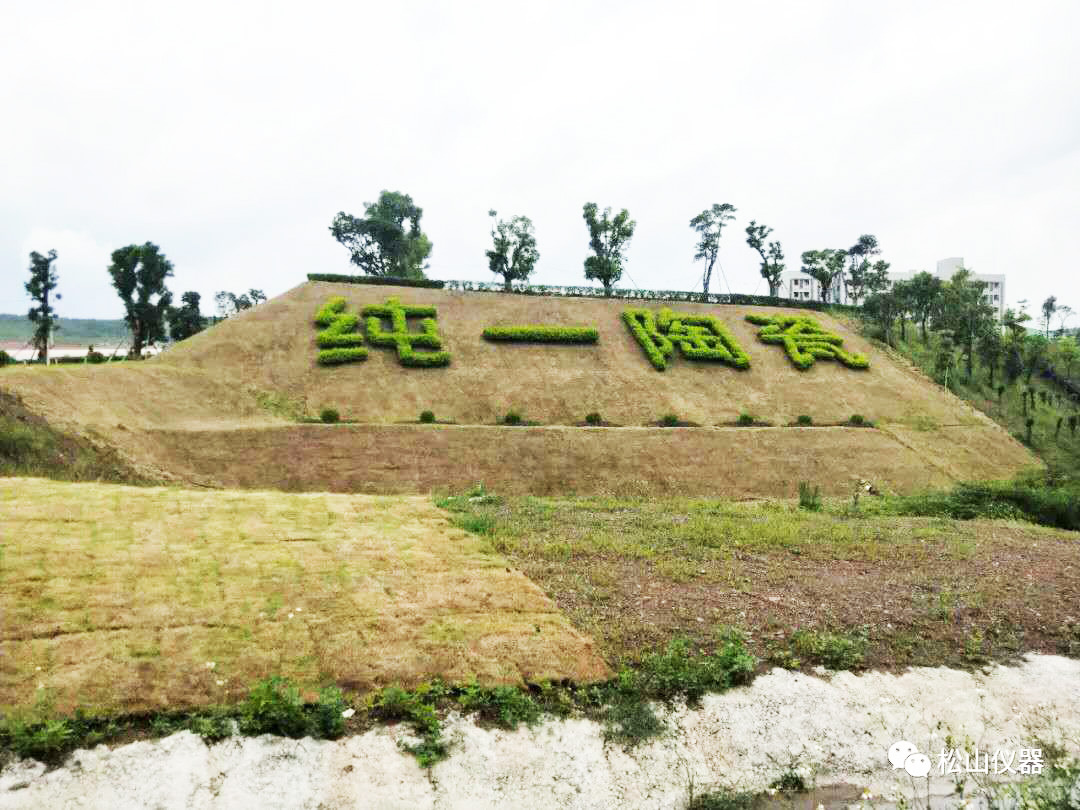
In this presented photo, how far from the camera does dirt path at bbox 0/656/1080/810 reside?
5.24m

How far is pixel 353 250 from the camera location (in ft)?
207

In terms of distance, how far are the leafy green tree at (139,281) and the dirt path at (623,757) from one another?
39905 millimetres

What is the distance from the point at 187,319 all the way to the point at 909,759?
190 feet

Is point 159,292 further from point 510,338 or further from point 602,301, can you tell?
point 602,301

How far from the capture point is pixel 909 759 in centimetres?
606

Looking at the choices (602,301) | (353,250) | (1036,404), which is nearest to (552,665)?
(602,301)

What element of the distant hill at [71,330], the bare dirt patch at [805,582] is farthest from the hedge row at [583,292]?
the distant hill at [71,330]

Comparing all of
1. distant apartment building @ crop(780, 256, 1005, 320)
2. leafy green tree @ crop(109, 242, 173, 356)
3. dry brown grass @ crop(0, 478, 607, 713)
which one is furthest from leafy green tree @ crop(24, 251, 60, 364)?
distant apartment building @ crop(780, 256, 1005, 320)

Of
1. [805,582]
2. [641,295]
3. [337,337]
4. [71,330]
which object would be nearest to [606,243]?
[641,295]

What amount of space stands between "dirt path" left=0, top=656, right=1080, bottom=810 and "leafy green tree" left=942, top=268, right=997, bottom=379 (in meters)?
44.2

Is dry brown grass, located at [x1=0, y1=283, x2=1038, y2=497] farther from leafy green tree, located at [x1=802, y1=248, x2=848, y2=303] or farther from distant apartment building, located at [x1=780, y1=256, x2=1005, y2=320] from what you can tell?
distant apartment building, located at [x1=780, y1=256, x2=1005, y2=320]

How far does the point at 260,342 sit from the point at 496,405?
12.7 m

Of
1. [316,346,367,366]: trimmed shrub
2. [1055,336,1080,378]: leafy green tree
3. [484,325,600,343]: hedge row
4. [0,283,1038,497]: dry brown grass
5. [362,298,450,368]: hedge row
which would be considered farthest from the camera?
[1055,336,1080,378]: leafy green tree

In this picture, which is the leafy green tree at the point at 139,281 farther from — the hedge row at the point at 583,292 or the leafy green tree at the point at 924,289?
the leafy green tree at the point at 924,289
